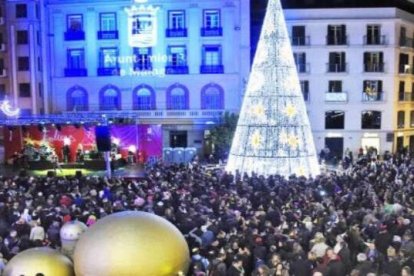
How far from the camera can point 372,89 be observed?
4759 centimetres

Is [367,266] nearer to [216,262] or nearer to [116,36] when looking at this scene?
[216,262]

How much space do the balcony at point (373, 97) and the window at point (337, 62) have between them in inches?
107

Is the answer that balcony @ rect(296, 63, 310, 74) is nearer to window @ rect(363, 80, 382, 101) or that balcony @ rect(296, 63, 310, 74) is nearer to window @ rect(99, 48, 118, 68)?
window @ rect(363, 80, 382, 101)

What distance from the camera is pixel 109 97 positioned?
48344mm

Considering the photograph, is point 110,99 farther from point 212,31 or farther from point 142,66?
point 212,31

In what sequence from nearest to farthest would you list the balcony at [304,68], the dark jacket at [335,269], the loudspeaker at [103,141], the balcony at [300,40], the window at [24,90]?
1. the dark jacket at [335,269]
2. the loudspeaker at [103,141]
3. the balcony at [304,68]
4. the balcony at [300,40]
5. the window at [24,90]

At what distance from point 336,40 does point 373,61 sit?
3.45 meters

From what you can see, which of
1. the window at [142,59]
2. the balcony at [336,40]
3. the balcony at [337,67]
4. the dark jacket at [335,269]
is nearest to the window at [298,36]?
the balcony at [336,40]

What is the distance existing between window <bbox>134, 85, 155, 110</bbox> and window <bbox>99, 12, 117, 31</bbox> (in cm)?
535

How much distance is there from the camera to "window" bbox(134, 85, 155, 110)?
47.9 metres

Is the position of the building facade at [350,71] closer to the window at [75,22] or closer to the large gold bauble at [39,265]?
the window at [75,22]

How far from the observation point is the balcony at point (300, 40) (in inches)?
1869

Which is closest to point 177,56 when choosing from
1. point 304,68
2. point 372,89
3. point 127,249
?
point 304,68

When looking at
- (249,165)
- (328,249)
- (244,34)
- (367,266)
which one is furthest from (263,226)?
(244,34)
